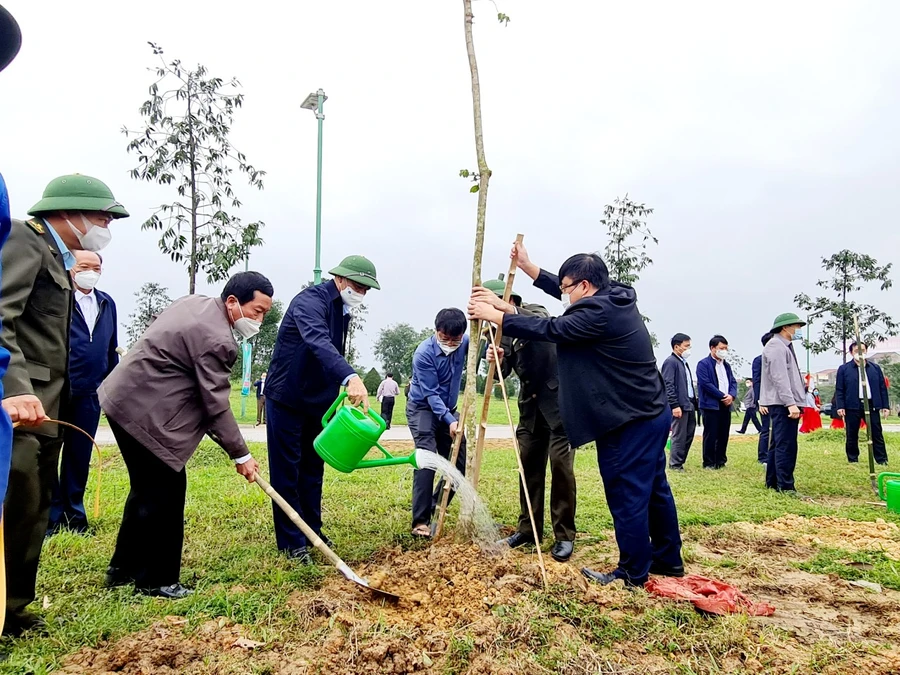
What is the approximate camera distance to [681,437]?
31.0ft

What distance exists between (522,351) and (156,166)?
5721mm

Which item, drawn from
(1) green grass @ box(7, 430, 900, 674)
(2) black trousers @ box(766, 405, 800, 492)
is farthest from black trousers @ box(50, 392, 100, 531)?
(2) black trousers @ box(766, 405, 800, 492)

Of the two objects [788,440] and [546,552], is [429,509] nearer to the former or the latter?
[546,552]

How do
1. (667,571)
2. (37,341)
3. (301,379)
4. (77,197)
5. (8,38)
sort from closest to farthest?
(8,38)
(37,341)
(77,197)
(667,571)
(301,379)

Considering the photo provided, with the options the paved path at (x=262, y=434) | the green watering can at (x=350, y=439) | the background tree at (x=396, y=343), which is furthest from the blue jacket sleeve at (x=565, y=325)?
the background tree at (x=396, y=343)

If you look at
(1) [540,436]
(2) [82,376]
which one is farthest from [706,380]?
(2) [82,376]

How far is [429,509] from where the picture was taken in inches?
195

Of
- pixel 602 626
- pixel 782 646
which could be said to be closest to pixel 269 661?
pixel 602 626

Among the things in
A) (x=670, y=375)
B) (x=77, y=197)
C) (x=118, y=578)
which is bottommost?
(x=118, y=578)

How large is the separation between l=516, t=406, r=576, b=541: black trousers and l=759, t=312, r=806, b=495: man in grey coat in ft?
12.1

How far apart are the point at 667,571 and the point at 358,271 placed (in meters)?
2.77

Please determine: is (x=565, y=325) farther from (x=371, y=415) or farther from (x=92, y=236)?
(x=92, y=236)

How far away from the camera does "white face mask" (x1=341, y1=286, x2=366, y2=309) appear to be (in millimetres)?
4512

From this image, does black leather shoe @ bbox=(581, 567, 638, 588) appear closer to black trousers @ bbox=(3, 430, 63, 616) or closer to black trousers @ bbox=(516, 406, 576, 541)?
black trousers @ bbox=(516, 406, 576, 541)
